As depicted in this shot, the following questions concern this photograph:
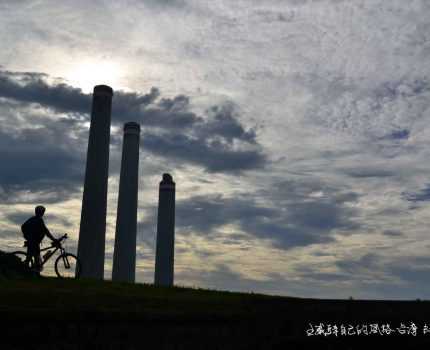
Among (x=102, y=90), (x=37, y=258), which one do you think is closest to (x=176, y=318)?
(x=37, y=258)

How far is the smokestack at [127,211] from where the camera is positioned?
6919cm

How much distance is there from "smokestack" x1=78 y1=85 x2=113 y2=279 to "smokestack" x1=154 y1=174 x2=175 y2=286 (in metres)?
18.4

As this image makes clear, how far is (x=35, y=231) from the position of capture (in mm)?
25812

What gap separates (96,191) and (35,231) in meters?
32.7

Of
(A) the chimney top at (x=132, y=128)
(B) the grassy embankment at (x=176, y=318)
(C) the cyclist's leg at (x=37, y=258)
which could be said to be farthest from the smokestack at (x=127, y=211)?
(B) the grassy embankment at (x=176, y=318)

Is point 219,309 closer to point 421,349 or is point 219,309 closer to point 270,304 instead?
point 270,304

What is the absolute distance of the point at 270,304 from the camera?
20609 millimetres

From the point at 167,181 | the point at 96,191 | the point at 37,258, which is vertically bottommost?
the point at 37,258

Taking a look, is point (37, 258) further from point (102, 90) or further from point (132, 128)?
point (132, 128)

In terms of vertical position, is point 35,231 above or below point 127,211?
below

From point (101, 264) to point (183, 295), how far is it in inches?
1468

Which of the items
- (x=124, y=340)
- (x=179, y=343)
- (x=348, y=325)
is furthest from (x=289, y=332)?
(x=124, y=340)

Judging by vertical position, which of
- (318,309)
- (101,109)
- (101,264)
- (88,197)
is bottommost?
(318,309)

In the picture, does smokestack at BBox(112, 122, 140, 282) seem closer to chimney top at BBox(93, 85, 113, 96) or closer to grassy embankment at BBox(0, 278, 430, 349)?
chimney top at BBox(93, 85, 113, 96)
